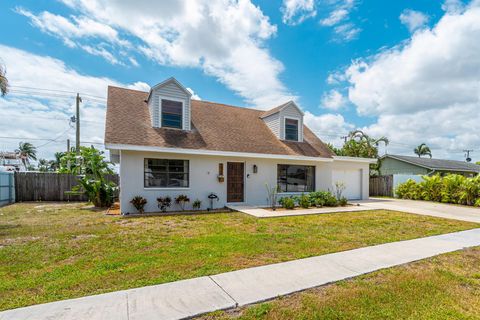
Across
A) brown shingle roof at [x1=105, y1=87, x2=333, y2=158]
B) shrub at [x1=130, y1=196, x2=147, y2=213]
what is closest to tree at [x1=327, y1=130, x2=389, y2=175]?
brown shingle roof at [x1=105, y1=87, x2=333, y2=158]

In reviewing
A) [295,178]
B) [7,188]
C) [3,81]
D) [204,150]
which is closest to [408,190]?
[295,178]

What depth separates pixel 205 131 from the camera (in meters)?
12.5

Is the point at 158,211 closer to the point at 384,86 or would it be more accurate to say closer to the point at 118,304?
the point at 118,304

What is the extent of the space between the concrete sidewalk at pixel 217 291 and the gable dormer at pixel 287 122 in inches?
402

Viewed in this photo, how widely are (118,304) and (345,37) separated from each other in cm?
1421

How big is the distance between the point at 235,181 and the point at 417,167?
21.4 metres

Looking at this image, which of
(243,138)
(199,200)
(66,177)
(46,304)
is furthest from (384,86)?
(66,177)

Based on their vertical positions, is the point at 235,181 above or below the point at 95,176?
below

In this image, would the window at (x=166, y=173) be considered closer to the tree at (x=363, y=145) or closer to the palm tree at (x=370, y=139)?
the tree at (x=363, y=145)

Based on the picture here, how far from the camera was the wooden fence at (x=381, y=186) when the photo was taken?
19422 millimetres

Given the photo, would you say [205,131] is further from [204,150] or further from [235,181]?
[235,181]

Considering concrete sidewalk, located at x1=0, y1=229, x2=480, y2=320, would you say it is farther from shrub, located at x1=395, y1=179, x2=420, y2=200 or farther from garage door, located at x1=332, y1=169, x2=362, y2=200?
shrub, located at x1=395, y1=179, x2=420, y2=200

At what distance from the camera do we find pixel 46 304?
303 cm

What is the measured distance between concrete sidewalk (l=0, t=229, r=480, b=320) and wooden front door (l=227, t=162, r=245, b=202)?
24.6ft
